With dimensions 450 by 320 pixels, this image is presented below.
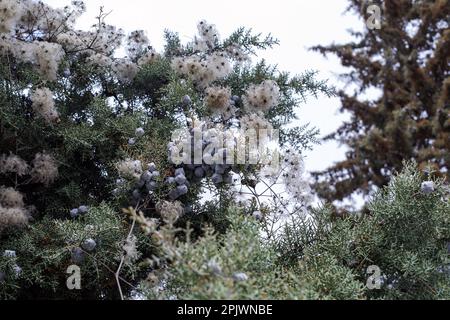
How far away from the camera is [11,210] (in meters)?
1.48

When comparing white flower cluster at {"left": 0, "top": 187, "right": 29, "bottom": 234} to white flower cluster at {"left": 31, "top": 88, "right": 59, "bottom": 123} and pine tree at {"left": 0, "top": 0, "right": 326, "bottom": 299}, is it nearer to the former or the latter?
pine tree at {"left": 0, "top": 0, "right": 326, "bottom": 299}

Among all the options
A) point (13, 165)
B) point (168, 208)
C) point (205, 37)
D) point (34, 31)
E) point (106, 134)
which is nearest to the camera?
point (168, 208)

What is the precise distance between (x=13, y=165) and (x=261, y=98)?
2.14 feet

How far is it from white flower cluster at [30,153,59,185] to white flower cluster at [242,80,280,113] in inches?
20.6

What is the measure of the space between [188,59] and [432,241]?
0.86 m

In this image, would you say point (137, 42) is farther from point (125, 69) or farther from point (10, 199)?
point (10, 199)

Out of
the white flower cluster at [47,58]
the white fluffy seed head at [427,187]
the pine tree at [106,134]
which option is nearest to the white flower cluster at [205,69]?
the pine tree at [106,134]

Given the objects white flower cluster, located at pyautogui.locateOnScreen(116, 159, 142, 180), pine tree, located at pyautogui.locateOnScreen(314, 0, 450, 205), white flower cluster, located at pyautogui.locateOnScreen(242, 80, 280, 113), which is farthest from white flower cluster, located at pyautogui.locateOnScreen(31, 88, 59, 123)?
pine tree, located at pyautogui.locateOnScreen(314, 0, 450, 205)

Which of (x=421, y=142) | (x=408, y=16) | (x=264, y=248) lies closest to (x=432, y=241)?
(x=264, y=248)

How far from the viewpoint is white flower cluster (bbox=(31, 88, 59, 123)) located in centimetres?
160

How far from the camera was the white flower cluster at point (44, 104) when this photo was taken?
1.60 m

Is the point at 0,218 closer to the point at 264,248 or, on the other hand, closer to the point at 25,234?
the point at 25,234

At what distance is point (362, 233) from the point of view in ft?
4.34

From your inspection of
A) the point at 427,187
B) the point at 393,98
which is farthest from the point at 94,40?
the point at 393,98
